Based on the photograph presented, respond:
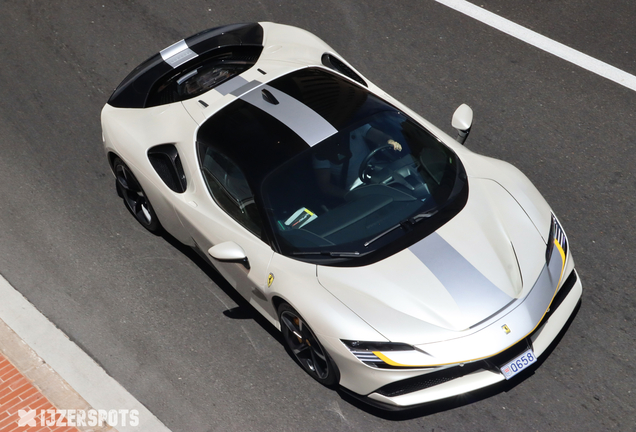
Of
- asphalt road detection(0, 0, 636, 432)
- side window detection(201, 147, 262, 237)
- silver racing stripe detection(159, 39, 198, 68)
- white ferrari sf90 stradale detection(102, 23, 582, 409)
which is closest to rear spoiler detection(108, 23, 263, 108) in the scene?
silver racing stripe detection(159, 39, 198, 68)

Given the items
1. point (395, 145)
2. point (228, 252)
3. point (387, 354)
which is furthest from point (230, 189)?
point (387, 354)

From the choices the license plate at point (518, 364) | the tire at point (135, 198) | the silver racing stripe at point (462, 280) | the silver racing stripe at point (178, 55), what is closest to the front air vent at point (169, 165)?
the tire at point (135, 198)

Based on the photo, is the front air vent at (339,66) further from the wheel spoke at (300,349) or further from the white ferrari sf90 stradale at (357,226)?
the wheel spoke at (300,349)

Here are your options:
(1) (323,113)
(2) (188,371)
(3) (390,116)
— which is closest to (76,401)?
(2) (188,371)

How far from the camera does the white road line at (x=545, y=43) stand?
680 centimetres

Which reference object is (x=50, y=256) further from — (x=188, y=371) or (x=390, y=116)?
(x=390, y=116)

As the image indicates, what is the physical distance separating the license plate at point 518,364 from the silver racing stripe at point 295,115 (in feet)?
6.38

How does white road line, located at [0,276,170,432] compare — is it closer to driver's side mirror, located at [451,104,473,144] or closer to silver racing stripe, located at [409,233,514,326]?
silver racing stripe, located at [409,233,514,326]

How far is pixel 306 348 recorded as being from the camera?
178 inches

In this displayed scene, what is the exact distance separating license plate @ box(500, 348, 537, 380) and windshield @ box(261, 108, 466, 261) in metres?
1.00

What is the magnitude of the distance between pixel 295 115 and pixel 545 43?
148 inches

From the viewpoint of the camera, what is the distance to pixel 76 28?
25.5 feet

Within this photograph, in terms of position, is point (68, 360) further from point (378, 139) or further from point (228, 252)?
point (378, 139)

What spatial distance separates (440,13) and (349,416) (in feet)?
16.5
